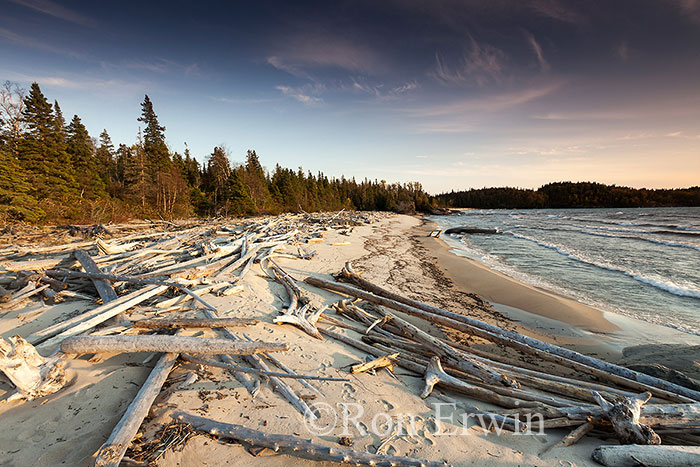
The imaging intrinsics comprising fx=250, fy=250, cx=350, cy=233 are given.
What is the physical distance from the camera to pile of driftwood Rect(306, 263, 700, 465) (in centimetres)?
303

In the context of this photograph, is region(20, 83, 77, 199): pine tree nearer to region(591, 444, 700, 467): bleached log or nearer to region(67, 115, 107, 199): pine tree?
region(67, 115, 107, 199): pine tree

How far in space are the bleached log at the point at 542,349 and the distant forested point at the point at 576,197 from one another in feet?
405

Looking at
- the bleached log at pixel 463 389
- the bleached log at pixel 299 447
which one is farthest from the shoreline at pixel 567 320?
the bleached log at pixel 299 447

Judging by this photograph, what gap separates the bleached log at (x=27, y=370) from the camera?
270 centimetres

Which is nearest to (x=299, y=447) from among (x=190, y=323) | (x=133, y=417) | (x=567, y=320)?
(x=133, y=417)

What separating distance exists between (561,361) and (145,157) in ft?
145

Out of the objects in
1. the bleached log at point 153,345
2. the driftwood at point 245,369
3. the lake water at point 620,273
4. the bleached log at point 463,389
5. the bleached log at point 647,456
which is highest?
the bleached log at point 153,345

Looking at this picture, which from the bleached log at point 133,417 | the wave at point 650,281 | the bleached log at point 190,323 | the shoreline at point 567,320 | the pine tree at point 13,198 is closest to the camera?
the bleached log at point 133,417

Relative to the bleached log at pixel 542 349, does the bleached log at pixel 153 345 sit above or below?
above

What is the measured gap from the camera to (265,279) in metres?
8.30

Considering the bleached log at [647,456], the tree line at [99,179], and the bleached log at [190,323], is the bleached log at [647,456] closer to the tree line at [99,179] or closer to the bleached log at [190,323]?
the bleached log at [190,323]

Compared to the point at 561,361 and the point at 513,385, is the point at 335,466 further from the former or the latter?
the point at 561,361

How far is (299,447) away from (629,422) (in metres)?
3.94

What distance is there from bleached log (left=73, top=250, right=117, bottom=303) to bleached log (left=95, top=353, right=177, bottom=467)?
2.99m
